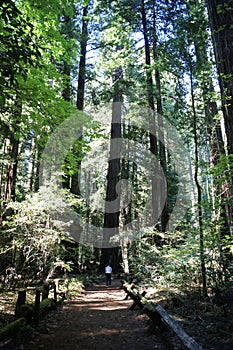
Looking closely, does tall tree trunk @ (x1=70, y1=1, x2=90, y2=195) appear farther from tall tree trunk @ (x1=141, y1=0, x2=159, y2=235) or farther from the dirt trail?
the dirt trail

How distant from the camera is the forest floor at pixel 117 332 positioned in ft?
16.4

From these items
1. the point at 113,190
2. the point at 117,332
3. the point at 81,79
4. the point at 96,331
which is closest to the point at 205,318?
the point at 117,332

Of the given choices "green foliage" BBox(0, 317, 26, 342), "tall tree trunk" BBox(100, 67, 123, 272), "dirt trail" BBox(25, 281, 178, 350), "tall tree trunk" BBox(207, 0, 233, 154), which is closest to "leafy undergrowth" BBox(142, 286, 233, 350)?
"dirt trail" BBox(25, 281, 178, 350)

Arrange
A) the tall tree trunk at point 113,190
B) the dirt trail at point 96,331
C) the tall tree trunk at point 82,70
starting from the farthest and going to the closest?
the tall tree trunk at point 113,190
the tall tree trunk at point 82,70
the dirt trail at point 96,331

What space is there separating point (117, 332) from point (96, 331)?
46cm

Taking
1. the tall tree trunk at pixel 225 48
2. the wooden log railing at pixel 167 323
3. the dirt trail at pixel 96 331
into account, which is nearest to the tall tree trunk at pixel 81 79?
the dirt trail at pixel 96 331

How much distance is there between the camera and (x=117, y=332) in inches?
245

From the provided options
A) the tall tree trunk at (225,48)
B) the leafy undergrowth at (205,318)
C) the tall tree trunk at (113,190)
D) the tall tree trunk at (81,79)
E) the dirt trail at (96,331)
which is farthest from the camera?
the tall tree trunk at (113,190)

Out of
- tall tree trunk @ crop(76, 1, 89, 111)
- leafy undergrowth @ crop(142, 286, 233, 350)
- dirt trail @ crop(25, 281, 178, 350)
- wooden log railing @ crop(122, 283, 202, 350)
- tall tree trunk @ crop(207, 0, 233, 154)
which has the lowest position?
dirt trail @ crop(25, 281, 178, 350)

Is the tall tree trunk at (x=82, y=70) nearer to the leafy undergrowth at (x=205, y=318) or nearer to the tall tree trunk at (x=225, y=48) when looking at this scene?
the tall tree trunk at (x=225, y=48)

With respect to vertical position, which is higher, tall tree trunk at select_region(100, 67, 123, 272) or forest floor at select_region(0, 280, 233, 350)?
tall tree trunk at select_region(100, 67, 123, 272)

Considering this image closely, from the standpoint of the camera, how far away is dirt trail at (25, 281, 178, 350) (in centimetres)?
516

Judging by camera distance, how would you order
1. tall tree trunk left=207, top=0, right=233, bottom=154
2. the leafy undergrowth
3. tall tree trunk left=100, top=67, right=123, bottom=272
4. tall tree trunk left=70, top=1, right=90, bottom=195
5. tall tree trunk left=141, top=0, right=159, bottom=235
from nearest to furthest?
the leafy undergrowth → tall tree trunk left=207, top=0, right=233, bottom=154 → tall tree trunk left=141, top=0, right=159, bottom=235 → tall tree trunk left=70, top=1, right=90, bottom=195 → tall tree trunk left=100, top=67, right=123, bottom=272

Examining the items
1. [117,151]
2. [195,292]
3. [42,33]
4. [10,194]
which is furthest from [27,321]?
[117,151]
